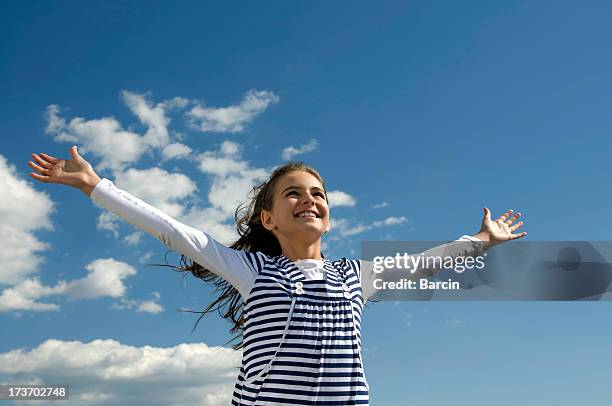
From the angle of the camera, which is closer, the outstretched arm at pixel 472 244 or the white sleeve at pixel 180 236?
the white sleeve at pixel 180 236

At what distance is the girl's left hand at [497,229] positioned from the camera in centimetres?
600

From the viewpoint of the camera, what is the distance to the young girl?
4.65 meters

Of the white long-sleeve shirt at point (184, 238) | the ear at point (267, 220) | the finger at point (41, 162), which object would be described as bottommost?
the white long-sleeve shirt at point (184, 238)

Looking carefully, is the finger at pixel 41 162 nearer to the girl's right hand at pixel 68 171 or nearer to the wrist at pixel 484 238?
the girl's right hand at pixel 68 171

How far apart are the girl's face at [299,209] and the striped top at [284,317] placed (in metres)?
0.23

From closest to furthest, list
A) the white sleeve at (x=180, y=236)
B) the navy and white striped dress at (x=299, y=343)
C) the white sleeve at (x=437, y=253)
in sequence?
the navy and white striped dress at (x=299, y=343) < the white sleeve at (x=180, y=236) < the white sleeve at (x=437, y=253)

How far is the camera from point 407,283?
598 cm

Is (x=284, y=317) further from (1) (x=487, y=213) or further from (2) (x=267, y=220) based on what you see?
(1) (x=487, y=213)

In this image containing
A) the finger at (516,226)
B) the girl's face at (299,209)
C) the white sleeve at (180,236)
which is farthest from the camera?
the finger at (516,226)

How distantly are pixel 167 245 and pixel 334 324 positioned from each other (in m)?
1.27

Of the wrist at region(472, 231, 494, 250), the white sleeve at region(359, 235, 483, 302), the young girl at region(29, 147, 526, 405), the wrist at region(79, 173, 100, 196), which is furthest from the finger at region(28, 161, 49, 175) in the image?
the wrist at region(472, 231, 494, 250)

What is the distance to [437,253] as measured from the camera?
19.0ft

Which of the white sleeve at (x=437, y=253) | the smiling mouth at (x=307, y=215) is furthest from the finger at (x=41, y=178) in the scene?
the white sleeve at (x=437, y=253)

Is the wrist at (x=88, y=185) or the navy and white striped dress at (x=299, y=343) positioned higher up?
the wrist at (x=88, y=185)
